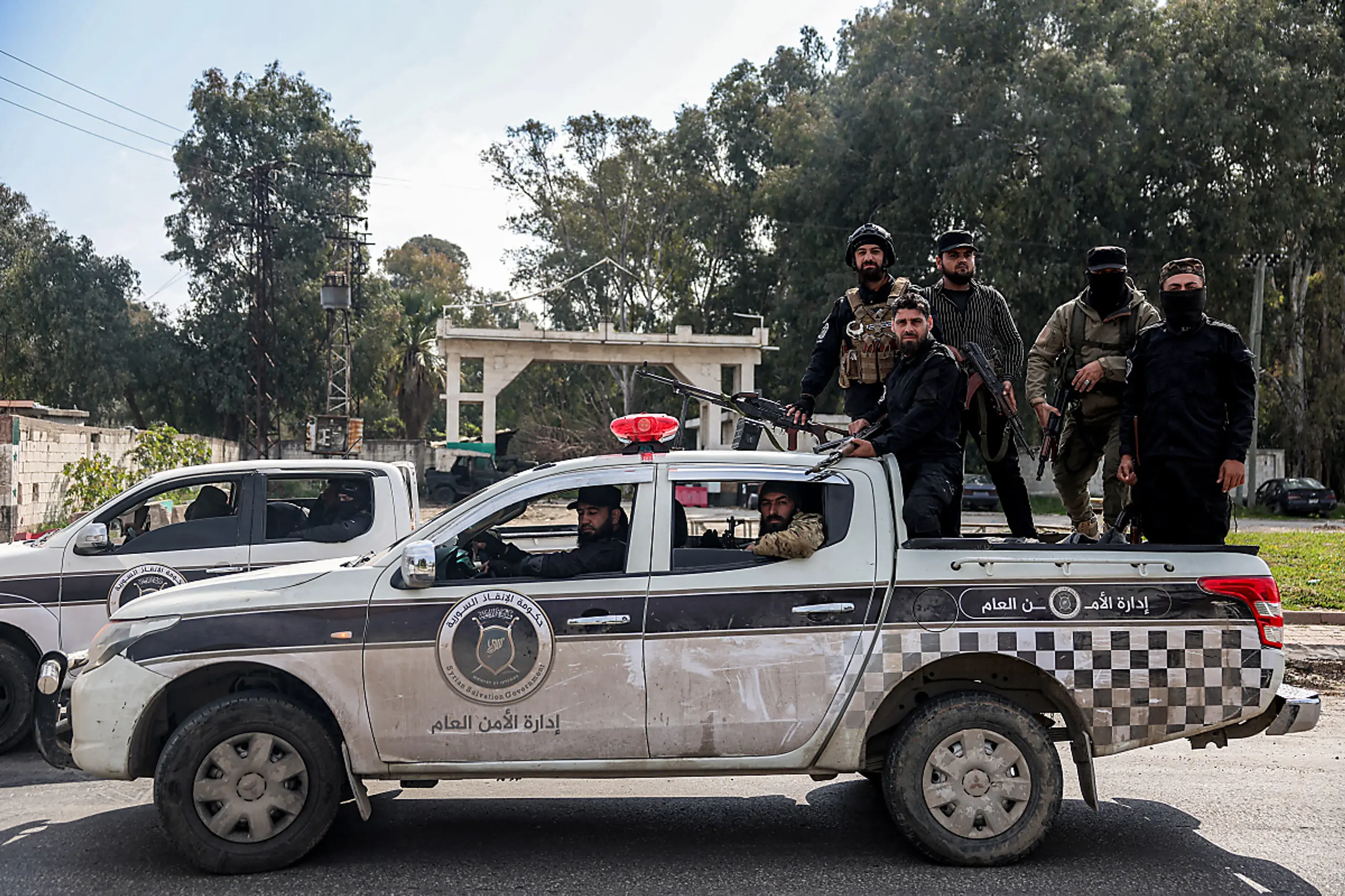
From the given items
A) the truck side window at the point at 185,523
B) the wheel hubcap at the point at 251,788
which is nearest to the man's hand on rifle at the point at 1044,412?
the wheel hubcap at the point at 251,788

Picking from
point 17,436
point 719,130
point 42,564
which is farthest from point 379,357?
point 42,564

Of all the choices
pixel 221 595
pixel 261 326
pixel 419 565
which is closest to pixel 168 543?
pixel 221 595

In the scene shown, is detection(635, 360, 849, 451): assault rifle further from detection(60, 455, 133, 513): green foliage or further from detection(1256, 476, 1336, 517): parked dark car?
detection(1256, 476, 1336, 517): parked dark car

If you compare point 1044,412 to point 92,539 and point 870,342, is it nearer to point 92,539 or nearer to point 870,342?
point 870,342

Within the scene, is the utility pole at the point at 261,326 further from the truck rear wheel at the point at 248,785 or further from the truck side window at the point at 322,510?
the truck rear wheel at the point at 248,785

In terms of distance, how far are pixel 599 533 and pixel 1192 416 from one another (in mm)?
3164

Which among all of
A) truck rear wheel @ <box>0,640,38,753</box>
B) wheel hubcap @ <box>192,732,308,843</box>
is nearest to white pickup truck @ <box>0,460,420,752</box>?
truck rear wheel @ <box>0,640,38,753</box>

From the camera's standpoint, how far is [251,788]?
4609 mm

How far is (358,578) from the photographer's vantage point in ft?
15.6

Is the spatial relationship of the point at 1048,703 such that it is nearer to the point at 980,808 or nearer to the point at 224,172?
the point at 980,808

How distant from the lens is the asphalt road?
4.55m

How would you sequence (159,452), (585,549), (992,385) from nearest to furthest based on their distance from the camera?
(585,549) < (992,385) < (159,452)

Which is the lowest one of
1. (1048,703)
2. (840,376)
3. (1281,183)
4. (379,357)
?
(1048,703)

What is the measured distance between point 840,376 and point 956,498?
1.48 metres
